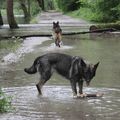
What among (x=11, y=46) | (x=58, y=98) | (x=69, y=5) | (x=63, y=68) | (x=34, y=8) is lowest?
(x=11, y=46)

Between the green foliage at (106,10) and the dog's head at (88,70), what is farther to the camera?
the green foliage at (106,10)

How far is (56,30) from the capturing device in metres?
13.1

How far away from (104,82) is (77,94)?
1.34 metres

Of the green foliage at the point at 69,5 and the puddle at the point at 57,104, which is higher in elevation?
the green foliage at the point at 69,5

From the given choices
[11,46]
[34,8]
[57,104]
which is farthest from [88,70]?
[34,8]

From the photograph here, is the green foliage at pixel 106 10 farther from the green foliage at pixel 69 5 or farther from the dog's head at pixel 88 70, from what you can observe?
the green foliage at pixel 69 5

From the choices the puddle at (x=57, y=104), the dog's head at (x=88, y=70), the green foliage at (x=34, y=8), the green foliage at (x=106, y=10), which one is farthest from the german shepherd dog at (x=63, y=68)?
the green foliage at (x=34, y=8)

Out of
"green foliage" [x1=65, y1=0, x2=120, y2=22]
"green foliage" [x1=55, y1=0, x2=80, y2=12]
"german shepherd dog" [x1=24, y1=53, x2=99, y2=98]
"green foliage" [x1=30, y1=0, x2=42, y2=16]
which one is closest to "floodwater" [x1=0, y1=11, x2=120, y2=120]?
"german shepherd dog" [x1=24, y1=53, x2=99, y2=98]

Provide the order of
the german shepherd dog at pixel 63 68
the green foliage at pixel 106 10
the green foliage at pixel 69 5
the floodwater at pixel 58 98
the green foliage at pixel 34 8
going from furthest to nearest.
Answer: the green foliage at pixel 69 5, the green foliage at pixel 34 8, the green foliage at pixel 106 10, the german shepherd dog at pixel 63 68, the floodwater at pixel 58 98

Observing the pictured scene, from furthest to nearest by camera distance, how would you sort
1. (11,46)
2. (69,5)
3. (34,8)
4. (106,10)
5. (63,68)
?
(69,5), (34,8), (106,10), (11,46), (63,68)

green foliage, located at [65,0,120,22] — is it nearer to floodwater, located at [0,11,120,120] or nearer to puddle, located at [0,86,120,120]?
floodwater, located at [0,11,120,120]

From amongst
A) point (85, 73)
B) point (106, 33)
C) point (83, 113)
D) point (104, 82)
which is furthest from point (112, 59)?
point (106, 33)

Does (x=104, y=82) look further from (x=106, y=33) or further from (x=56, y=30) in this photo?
(x=106, y=33)

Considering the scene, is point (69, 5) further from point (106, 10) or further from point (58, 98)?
point (58, 98)
